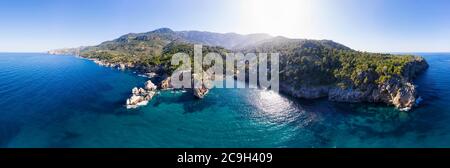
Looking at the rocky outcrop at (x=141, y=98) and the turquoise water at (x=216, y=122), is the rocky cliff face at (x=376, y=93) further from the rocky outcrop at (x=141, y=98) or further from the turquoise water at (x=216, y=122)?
the rocky outcrop at (x=141, y=98)

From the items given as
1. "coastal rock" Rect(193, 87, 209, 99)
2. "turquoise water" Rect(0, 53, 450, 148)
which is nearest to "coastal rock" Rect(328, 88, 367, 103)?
"turquoise water" Rect(0, 53, 450, 148)

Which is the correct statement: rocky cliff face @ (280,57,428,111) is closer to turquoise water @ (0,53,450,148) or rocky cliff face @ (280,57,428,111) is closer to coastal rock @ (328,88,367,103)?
coastal rock @ (328,88,367,103)

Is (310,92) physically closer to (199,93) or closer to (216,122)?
(216,122)

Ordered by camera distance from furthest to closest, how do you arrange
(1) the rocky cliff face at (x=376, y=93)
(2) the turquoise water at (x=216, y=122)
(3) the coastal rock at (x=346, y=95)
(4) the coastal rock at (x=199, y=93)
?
(4) the coastal rock at (x=199, y=93), (3) the coastal rock at (x=346, y=95), (1) the rocky cliff face at (x=376, y=93), (2) the turquoise water at (x=216, y=122)

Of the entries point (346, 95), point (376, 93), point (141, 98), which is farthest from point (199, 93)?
point (376, 93)

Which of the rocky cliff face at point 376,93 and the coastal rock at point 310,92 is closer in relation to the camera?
the rocky cliff face at point 376,93

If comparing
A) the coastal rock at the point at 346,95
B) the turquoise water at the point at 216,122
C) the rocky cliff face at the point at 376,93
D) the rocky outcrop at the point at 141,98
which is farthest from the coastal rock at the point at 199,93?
the coastal rock at the point at 346,95

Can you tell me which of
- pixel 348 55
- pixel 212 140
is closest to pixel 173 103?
pixel 212 140
